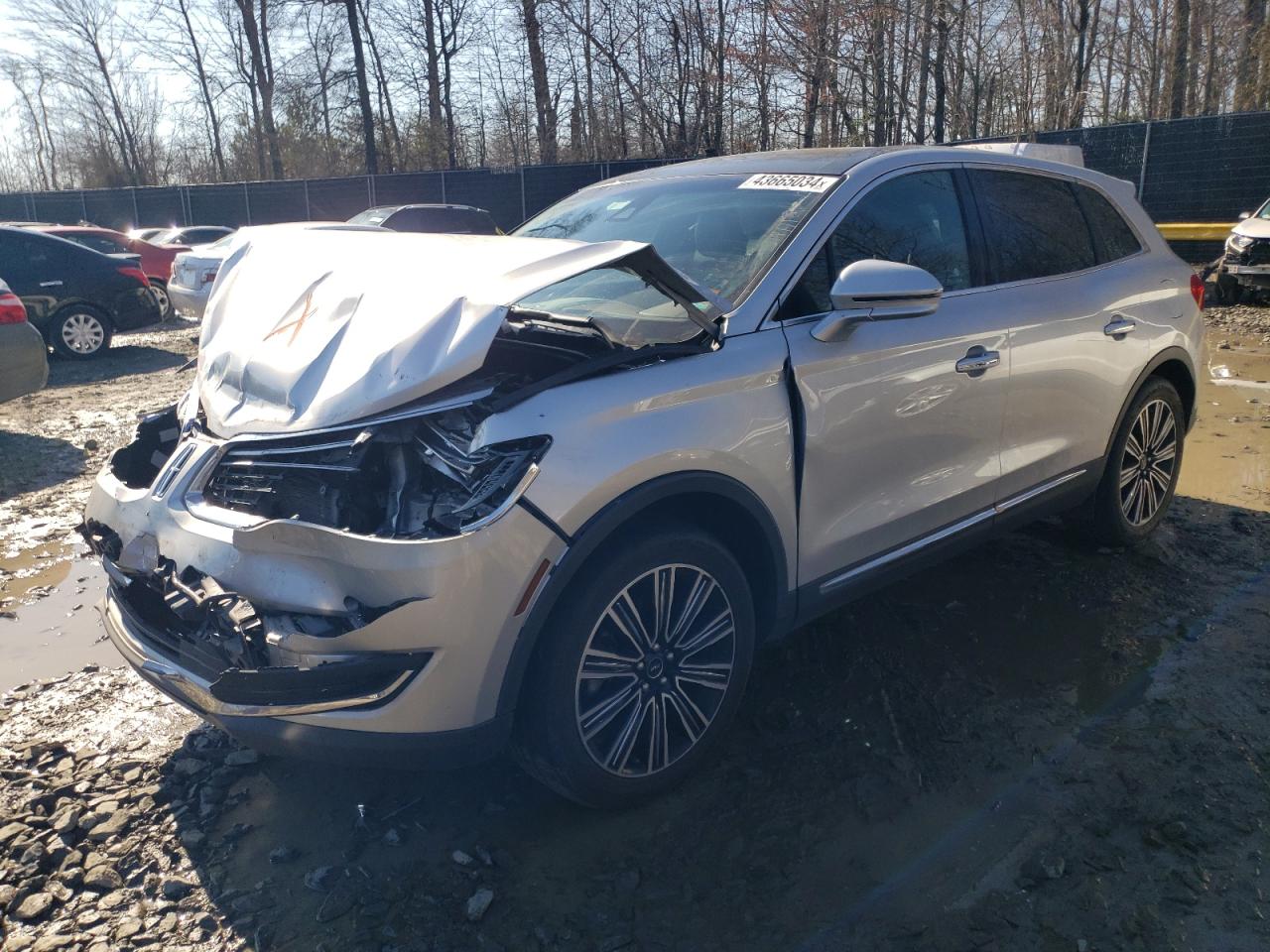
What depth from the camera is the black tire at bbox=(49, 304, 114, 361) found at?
39.9 feet

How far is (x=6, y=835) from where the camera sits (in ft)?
9.42

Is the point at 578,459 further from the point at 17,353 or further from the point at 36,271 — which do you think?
the point at 36,271

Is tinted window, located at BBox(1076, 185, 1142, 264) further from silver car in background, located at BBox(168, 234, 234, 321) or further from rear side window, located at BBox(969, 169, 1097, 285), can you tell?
silver car in background, located at BBox(168, 234, 234, 321)

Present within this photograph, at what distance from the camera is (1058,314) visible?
162 inches

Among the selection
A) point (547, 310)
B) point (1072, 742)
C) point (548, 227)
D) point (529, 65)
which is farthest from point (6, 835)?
point (529, 65)

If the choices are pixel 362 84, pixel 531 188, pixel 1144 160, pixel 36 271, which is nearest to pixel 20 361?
pixel 36 271

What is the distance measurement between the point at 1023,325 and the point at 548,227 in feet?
6.61

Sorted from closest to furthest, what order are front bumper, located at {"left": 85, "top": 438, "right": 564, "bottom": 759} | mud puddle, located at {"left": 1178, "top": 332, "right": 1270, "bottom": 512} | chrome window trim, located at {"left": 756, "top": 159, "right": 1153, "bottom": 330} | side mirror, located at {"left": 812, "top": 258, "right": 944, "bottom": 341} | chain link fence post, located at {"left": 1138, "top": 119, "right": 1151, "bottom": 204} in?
front bumper, located at {"left": 85, "top": 438, "right": 564, "bottom": 759} < side mirror, located at {"left": 812, "top": 258, "right": 944, "bottom": 341} < chrome window trim, located at {"left": 756, "top": 159, "right": 1153, "bottom": 330} < mud puddle, located at {"left": 1178, "top": 332, "right": 1270, "bottom": 512} < chain link fence post, located at {"left": 1138, "top": 119, "right": 1151, "bottom": 204}

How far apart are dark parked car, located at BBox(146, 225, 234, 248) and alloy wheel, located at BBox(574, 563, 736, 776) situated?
20294 mm

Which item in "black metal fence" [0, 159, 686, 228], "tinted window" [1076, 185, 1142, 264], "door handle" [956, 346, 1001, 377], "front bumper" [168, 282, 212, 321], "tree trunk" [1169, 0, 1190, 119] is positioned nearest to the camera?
"door handle" [956, 346, 1001, 377]

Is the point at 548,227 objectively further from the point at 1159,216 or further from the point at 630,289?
the point at 1159,216

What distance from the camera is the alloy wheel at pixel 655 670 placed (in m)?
Answer: 2.73

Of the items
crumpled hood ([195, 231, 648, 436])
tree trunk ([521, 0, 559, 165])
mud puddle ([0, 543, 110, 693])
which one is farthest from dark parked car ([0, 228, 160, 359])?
tree trunk ([521, 0, 559, 165])

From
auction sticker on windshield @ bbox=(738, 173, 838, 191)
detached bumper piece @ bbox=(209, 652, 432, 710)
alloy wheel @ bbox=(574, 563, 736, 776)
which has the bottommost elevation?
alloy wheel @ bbox=(574, 563, 736, 776)
